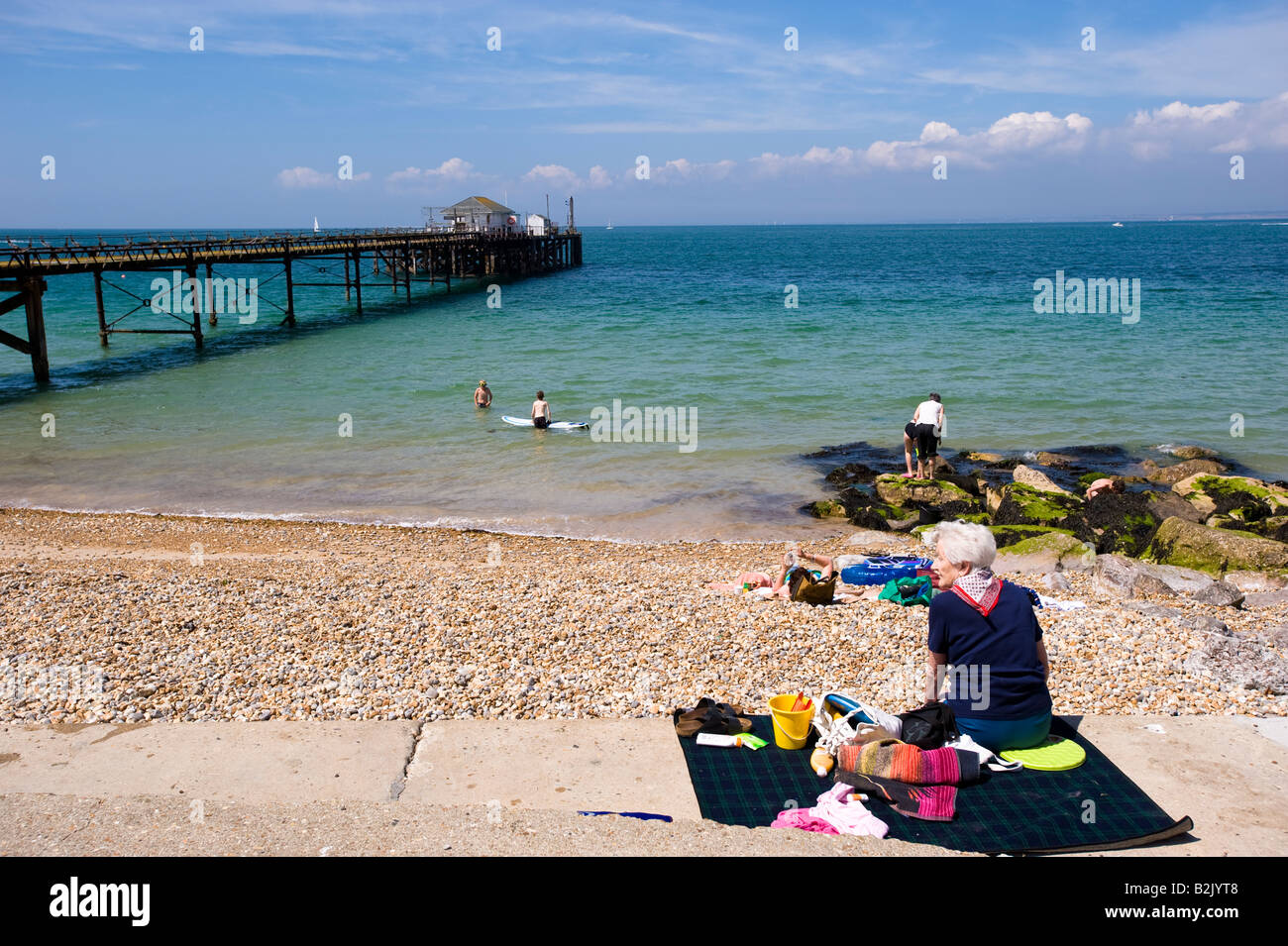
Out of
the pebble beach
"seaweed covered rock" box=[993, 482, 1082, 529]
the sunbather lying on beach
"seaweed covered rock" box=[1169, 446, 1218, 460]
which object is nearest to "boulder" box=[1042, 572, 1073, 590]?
the pebble beach

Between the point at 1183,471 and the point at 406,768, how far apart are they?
16204 millimetres

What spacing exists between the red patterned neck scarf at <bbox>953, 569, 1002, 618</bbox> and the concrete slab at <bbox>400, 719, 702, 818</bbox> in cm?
197

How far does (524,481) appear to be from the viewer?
1762 cm

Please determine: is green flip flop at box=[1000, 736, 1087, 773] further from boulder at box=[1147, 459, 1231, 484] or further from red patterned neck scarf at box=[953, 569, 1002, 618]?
boulder at box=[1147, 459, 1231, 484]

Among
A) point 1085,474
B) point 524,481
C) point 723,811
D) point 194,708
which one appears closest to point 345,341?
point 524,481

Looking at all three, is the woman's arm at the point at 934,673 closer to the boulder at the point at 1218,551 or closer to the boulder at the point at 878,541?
the boulder at the point at 878,541

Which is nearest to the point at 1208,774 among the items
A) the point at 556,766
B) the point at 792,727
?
the point at 792,727

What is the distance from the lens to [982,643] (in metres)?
5.50

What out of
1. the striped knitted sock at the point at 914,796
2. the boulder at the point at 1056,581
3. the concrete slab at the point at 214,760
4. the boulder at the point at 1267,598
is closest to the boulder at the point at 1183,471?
the boulder at the point at 1267,598

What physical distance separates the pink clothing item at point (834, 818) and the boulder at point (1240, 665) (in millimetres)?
3764

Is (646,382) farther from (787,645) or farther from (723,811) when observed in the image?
(723,811)

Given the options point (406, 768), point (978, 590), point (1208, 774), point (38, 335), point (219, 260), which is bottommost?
point (1208, 774)

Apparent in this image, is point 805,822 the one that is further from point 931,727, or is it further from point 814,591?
point 814,591
